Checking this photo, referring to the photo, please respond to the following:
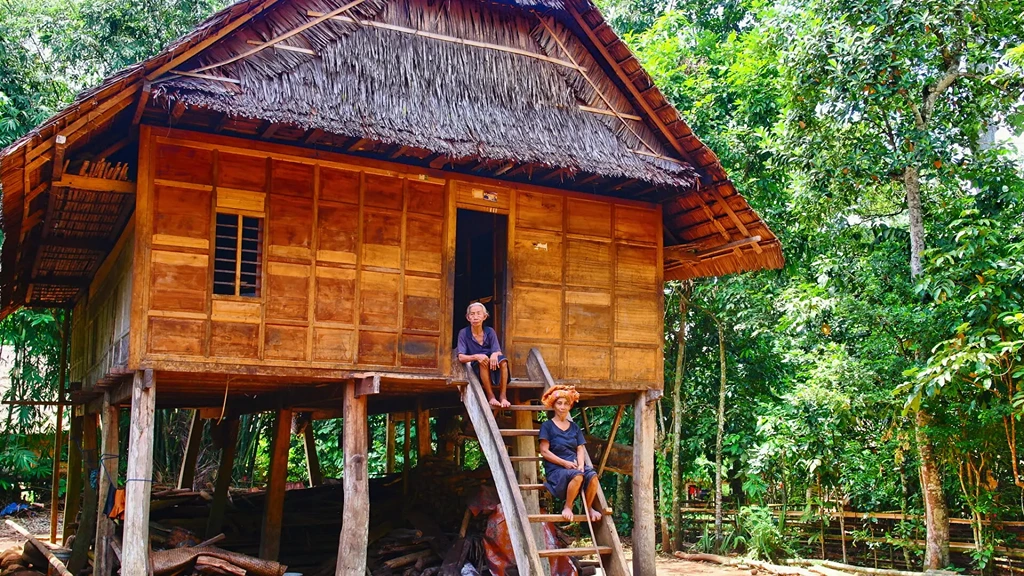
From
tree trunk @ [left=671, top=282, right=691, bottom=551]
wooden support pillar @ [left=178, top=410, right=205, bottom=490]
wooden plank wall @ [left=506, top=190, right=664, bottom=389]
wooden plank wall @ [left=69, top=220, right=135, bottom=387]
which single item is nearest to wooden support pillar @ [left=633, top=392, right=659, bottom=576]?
wooden plank wall @ [left=506, top=190, right=664, bottom=389]

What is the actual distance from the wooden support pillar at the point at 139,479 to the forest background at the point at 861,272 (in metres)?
7.52

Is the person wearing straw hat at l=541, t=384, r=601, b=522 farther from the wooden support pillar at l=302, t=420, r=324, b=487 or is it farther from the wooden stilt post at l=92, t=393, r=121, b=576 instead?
the wooden support pillar at l=302, t=420, r=324, b=487

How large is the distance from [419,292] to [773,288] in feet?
24.8

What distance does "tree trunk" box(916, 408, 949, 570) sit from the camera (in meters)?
11.3

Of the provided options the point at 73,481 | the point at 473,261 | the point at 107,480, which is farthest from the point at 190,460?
the point at 473,261

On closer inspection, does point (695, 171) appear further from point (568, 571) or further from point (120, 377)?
point (120, 377)

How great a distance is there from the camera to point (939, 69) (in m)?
11.4

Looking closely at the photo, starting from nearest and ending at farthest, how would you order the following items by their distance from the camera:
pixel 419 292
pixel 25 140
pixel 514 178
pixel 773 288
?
pixel 25 140 → pixel 419 292 → pixel 514 178 → pixel 773 288

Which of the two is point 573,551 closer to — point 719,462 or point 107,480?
point 107,480

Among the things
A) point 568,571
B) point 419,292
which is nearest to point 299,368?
point 419,292

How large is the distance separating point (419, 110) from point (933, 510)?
7902mm

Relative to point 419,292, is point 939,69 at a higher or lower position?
higher

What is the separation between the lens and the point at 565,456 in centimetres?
776

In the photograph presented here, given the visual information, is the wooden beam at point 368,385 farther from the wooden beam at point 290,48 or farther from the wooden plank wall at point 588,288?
the wooden beam at point 290,48
